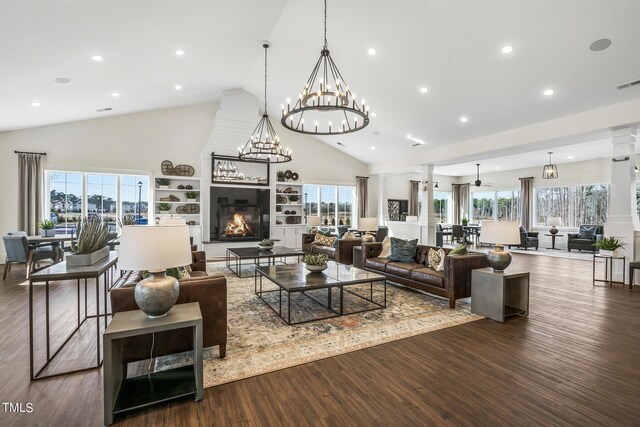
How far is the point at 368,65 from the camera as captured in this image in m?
6.27

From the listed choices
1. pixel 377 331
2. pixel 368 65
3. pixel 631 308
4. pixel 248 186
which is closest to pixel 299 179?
pixel 248 186

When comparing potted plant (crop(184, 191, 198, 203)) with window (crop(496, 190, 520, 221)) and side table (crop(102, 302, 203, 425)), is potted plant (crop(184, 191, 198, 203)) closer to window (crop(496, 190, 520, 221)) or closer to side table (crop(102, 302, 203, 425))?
side table (crop(102, 302, 203, 425))

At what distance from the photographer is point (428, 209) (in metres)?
9.86

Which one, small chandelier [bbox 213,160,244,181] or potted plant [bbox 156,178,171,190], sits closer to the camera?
potted plant [bbox 156,178,171,190]

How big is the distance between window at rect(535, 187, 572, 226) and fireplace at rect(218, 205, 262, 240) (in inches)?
449

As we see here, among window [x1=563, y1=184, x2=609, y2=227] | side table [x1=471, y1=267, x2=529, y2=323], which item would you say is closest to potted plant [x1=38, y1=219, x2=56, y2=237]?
side table [x1=471, y1=267, x2=529, y2=323]

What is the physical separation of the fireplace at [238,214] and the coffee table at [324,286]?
4568mm

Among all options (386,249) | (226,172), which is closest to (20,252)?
(226,172)

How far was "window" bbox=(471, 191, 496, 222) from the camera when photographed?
1478 cm

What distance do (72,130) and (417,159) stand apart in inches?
381

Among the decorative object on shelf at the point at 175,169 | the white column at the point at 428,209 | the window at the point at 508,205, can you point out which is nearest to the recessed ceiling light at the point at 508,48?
the white column at the point at 428,209

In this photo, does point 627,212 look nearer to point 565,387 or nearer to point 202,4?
point 565,387

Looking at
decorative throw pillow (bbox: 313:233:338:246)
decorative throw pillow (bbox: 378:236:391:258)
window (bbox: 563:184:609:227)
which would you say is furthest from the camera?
window (bbox: 563:184:609:227)

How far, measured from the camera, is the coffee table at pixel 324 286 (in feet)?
12.9
